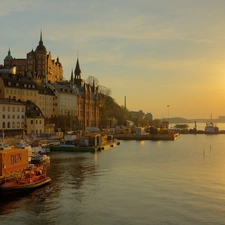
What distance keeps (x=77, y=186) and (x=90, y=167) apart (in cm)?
1886

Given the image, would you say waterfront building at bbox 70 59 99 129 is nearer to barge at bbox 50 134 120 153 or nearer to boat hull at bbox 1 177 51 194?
barge at bbox 50 134 120 153

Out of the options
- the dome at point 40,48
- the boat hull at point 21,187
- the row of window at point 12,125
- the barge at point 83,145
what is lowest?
the boat hull at point 21,187

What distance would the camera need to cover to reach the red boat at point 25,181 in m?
45.7

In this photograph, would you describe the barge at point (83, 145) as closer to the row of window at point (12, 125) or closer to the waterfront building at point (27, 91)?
the row of window at point (12, 125)

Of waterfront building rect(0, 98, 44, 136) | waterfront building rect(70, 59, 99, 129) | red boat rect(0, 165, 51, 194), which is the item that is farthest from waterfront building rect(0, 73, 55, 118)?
red boat rect(0, 165, 51, 194)

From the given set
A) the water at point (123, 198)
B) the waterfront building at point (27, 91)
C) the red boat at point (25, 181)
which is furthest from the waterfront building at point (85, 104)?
the red boat at point (25, 181)

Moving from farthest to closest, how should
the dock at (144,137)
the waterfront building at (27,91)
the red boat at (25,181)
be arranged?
the dock at (144,137) < the waterfront building at (27,91) < the red boat at (25,181)

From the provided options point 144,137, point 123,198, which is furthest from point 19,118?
point 144,137

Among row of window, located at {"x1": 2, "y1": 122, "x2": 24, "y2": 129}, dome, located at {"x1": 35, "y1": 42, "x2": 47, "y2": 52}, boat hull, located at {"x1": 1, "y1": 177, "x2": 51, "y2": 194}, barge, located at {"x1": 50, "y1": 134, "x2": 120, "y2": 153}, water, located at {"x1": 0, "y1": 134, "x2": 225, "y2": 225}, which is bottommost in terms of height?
water, located at {"x1": 0, "y1": 134, "x2": 225, "y2": 225}

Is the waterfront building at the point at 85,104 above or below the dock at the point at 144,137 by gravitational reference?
above

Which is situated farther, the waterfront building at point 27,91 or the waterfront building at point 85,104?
the waterfront building at point 85,104

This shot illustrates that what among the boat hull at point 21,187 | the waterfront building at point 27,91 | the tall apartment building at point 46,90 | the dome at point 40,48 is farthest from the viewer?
the dome at point 40,48

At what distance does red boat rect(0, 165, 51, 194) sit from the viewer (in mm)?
45688

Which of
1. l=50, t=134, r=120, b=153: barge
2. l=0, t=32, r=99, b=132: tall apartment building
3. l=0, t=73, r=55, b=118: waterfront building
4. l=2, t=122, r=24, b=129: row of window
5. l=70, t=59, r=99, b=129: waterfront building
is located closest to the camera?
l=50, t=134, r=120, b=153: barge
